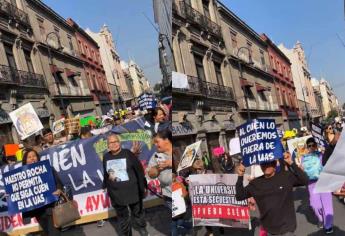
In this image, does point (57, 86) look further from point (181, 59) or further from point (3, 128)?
point (181, 59)

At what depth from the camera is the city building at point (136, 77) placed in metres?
1.80

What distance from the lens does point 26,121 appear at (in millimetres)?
1580

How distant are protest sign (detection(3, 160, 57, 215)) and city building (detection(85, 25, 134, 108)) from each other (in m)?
0.33

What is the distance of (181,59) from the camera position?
167 cm

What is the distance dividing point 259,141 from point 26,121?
72 cm

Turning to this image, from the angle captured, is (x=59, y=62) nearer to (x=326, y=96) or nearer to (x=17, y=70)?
(x=17, y=70)

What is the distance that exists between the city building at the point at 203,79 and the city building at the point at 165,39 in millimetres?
65

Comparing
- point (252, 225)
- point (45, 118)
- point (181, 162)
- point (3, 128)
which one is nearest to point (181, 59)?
point (181, 162)

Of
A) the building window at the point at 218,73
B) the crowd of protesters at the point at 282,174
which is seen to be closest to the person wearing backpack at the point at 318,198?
the crowd of protesters at the point at 282,174

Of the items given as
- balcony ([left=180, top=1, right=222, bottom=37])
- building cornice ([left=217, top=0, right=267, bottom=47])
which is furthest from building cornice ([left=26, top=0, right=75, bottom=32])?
building cornice ([left=217, top=0, right=267, bottom=47])

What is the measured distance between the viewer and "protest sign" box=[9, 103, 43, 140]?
1.57 meters

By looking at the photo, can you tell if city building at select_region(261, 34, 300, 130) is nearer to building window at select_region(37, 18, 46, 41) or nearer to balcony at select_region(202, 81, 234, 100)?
balcony at select_region(202, 81, 234, 100)

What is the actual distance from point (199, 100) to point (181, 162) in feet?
0.86

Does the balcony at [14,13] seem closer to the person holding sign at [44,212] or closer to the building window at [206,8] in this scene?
the person holding sign at [44,212]
